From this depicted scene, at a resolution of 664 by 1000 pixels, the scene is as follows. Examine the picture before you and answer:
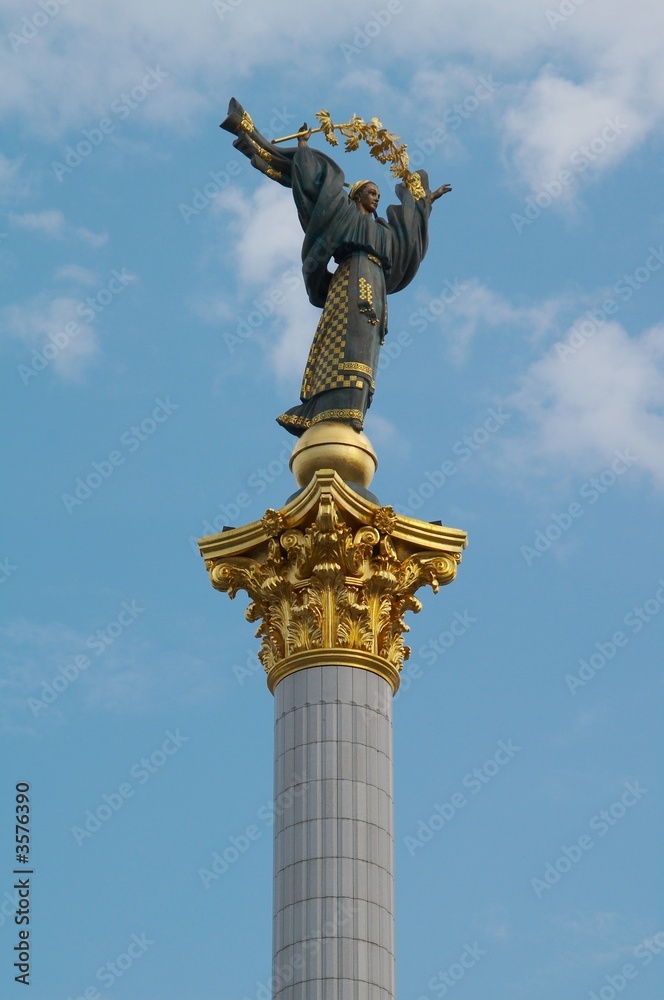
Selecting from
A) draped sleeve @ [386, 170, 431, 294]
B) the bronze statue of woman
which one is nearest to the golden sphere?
the bronze statue of woman

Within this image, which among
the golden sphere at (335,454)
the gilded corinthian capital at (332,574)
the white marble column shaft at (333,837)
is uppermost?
the golden sphere at (335,454)

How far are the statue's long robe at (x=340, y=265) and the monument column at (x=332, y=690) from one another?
1.20 m

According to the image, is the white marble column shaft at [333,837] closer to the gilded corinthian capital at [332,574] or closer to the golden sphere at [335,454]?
the gilded corinthian capital at [332,574]

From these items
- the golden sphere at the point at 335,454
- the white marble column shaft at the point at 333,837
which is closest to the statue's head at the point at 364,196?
the golden sphere at the point at 335,454

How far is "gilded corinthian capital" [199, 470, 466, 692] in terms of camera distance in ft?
110

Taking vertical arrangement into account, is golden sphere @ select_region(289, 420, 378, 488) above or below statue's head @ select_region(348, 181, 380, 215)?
below

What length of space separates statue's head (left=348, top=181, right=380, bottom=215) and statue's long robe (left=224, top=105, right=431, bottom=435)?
196 mm

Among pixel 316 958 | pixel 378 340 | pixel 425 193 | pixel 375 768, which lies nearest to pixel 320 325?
pixel 378 340

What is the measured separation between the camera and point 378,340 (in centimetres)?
3806

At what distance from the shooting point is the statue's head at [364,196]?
39.3 metres

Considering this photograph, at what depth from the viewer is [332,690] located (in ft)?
107

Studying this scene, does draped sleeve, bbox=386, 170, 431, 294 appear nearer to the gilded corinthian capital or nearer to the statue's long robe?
the statue's long robe

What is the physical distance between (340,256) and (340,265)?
192mm

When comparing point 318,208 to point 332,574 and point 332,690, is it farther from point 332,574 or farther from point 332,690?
point 332,690
